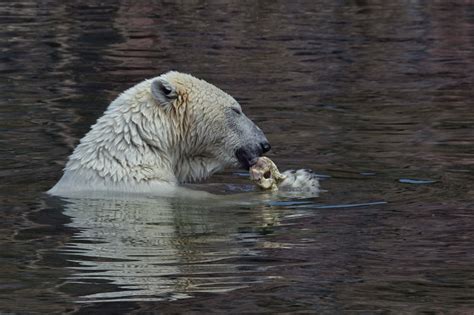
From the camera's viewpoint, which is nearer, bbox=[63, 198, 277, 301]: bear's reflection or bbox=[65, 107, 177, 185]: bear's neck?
bbox=[63, 198, 277, 301]: bear's reflection

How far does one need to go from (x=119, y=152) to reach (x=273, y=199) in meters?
1.00

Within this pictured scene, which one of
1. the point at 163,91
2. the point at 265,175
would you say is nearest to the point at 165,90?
the point at 163,91

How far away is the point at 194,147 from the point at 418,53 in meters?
8.87

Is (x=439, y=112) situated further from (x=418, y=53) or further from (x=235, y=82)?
(x=418, y=53)

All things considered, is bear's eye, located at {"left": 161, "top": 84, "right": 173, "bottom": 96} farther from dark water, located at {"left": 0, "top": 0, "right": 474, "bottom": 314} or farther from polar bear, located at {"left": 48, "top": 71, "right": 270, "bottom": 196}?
dark water, located at {"left": 0, "top": 0, "right": 474, "bottom": 314}

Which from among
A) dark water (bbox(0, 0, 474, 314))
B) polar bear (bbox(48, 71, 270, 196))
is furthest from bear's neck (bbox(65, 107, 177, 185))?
dark water (bbox(0, 0, 474, 314))

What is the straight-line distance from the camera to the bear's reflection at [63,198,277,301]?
637 cm

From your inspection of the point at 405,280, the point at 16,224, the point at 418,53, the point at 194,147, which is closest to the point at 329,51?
the point at 418,53

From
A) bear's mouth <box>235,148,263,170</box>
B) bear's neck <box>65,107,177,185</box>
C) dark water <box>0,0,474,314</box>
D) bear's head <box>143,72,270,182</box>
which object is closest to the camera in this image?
dark water <box>0,0,474,314</box>

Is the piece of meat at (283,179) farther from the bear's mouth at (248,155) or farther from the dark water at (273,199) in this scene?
the dark water at (273,199)

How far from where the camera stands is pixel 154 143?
8.70 meters

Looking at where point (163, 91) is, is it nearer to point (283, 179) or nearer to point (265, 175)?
point (265, 175)

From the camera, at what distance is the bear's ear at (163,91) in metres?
8.60

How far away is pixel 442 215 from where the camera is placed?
809 cm
